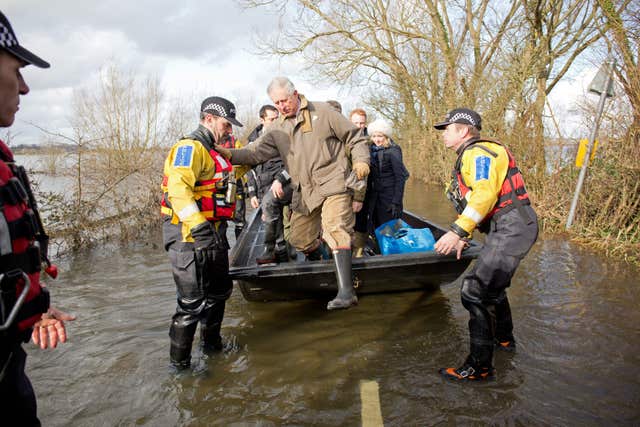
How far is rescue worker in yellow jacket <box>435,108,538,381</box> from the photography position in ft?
9.82

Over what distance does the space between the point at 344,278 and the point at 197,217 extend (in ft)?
4.68

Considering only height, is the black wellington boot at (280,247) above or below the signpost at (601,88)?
below

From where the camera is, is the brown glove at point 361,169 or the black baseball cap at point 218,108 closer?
the black baseball cap at point 218,108

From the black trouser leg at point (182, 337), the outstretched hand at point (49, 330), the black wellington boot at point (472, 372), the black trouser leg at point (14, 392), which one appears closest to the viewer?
the black trouser leg at point (14, 392)

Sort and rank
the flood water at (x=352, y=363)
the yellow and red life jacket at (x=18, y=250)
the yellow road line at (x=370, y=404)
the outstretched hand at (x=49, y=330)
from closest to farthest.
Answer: the yellow and red life jacket at (x=18, y=250)
the outstretched hand at (x=49, y=330)
the yellow road line at (x=370, y=404)
the flood water at (x=352, y=363)

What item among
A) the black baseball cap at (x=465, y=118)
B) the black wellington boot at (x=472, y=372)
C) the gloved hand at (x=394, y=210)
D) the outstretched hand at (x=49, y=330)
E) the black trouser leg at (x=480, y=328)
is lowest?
the black wellington boot at (x=472, y=372)

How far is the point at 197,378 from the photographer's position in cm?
343

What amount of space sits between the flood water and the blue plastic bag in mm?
668

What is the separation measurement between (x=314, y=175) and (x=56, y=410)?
9.34ft

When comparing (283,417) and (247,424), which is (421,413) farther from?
(247,424)

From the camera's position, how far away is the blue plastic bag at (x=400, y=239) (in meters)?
4.77

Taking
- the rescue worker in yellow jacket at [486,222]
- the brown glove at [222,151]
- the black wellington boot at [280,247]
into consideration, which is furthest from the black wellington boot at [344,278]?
the black wellington boot at [280,247]

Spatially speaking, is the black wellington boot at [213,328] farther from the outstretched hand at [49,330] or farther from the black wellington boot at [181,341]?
the outstretched hand at [49,330]

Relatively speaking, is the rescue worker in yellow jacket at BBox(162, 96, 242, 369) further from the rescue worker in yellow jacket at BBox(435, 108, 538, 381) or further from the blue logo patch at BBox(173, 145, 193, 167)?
the rescue worker in yellow jacket at BBox(435, 108, 538, 381)
